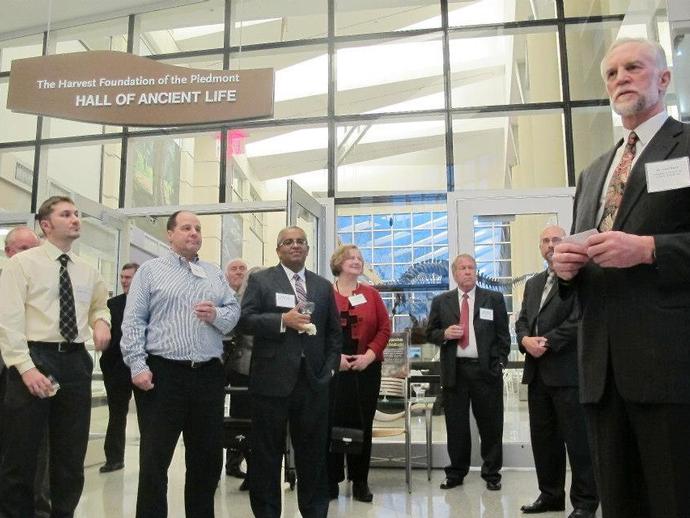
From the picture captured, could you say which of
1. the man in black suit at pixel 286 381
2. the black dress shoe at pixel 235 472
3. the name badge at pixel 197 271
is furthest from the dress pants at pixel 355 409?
the name badge at pixel 197 271

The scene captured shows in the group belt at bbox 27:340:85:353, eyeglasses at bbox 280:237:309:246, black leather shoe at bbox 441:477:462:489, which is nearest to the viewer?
belt at bbox 27:340:85:353

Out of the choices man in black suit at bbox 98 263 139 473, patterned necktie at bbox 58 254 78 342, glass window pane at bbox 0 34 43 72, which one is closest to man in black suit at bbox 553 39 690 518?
patterned necktie at bbox 58 254 78 342

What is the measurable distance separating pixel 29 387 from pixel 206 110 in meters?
2.52

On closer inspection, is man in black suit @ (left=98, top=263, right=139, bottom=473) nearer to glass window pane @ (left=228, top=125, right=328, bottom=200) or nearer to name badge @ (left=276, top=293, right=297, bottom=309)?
glass window pane @ (left=228, top=125, right=328, bottom=200)

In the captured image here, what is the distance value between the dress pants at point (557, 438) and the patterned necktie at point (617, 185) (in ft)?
7.05

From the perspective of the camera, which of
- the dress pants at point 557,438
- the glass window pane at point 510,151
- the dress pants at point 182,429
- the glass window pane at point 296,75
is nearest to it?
the dress pants at point 182,429

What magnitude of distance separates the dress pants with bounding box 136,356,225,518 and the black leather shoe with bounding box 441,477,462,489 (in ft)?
6.42

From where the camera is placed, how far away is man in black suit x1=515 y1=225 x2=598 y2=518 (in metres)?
3.29

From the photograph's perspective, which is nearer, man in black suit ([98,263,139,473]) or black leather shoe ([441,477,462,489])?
black leather shoe ([441,477,462,489])

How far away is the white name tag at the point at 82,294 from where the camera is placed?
2781 mm

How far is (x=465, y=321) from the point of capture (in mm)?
4348

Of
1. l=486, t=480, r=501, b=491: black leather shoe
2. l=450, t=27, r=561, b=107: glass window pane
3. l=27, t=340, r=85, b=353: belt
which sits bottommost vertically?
l=486, t=480, r=501, b=491: black leather shoe

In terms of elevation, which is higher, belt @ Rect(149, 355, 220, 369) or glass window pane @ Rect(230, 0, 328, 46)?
glass window pane @ Rect(230, 0, 328, 46)

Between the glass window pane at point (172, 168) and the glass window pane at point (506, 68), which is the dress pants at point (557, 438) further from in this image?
the glass window pane at point (172, 168)
